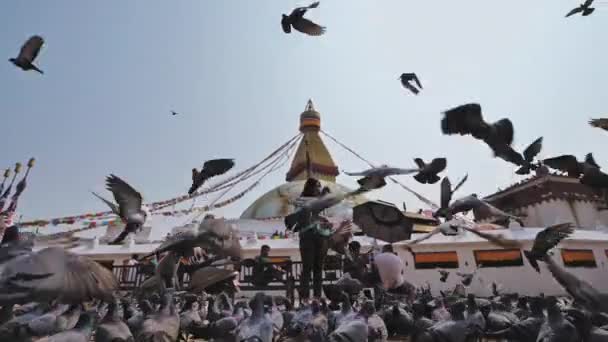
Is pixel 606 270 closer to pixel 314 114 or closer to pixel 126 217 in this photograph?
pixel 126 217

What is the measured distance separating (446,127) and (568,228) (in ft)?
7.55

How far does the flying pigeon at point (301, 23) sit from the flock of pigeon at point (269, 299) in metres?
0.02

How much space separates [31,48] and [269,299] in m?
5.61

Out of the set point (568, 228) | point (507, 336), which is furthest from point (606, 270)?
point (507, 336)

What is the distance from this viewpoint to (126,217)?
6.44 metres

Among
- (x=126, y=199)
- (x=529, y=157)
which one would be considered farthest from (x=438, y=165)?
(x=126, y=199)

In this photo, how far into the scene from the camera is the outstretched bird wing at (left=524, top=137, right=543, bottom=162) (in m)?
6.52

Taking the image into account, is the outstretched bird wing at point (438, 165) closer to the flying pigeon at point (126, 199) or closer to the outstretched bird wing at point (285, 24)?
the outstretched bird wing at point (285, 24)

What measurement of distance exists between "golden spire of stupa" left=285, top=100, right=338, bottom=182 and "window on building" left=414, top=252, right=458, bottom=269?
23.8m

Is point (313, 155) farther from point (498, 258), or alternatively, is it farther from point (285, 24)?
point (285, 24)

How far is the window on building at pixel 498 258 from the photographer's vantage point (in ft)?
57.1

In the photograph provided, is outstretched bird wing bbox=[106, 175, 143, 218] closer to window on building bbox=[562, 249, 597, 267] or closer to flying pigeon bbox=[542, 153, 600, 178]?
flying pigeon bbox=[542, 153, 600, 178]

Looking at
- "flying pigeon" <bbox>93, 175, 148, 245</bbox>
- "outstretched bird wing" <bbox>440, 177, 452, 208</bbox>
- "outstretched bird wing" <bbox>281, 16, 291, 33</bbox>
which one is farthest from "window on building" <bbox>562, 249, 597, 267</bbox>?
"flying pigeon" <bbox>93, 175, 148, 245</bbox>

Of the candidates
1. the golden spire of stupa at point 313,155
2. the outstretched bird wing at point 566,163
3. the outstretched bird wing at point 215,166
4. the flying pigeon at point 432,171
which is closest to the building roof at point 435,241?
the flying pigeon at point 432,171
